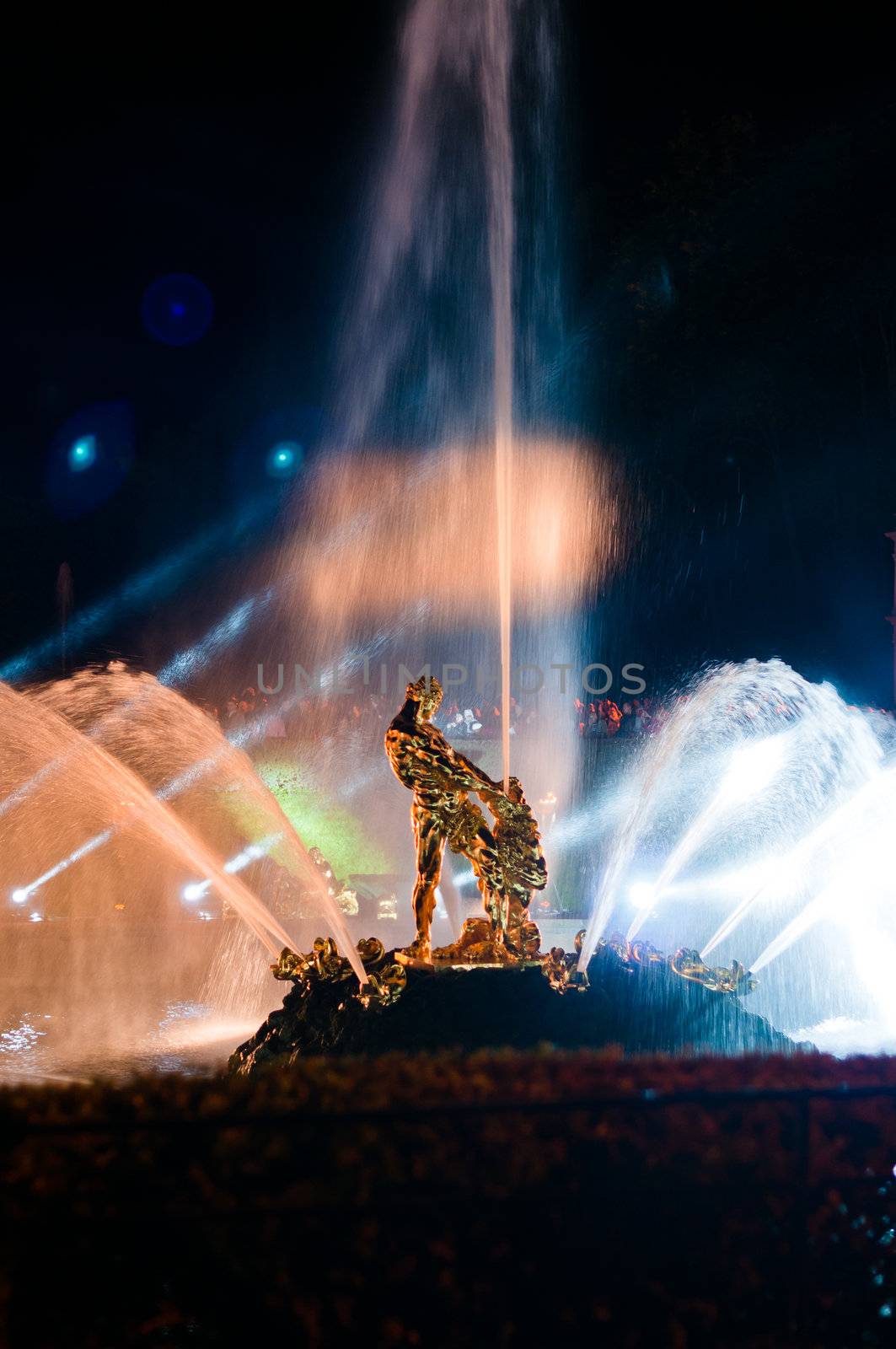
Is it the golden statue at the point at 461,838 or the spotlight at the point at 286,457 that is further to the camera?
the spotlight at the point at 286,457

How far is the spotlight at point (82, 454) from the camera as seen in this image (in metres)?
36.9

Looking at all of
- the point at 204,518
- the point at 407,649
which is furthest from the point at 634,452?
the point at 204,518

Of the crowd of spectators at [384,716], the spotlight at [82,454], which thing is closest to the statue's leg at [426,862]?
the crowd of spectators at [384,716]

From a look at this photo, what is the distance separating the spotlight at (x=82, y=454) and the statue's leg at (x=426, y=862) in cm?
3035

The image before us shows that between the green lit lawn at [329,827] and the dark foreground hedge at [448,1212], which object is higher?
the green lit lawn at [329,827]

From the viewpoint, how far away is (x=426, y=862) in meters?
9.73

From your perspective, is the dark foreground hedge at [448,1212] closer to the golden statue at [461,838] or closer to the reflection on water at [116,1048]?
the golden statue at [461,838]

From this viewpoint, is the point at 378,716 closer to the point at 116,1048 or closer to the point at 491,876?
the point at 116,1048

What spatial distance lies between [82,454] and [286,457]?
631cm

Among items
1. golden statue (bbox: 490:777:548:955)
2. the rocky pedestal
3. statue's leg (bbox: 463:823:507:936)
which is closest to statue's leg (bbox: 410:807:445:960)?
statue's leg (bbox: 463:823:507:936)

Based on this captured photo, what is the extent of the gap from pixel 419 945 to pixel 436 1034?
2.67 ft

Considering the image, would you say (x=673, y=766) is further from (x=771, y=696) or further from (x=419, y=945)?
(x=419, y=945)

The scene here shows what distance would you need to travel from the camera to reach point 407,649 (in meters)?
34.5

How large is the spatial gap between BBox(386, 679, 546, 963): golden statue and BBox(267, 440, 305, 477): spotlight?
96.5ft
